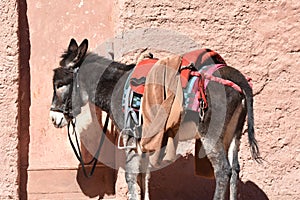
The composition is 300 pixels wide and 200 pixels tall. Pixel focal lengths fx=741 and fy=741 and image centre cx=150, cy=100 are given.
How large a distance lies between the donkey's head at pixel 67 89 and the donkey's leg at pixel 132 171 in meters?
0.60

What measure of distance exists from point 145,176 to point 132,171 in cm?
43

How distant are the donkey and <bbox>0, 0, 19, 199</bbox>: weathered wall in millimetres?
664

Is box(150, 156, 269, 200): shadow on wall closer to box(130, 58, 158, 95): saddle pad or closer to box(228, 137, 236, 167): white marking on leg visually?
box(228, 137, 236, 167): white marking on leg

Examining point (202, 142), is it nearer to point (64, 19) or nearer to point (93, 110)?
point (93, 110)

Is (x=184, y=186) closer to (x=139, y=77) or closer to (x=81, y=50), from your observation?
(x=139, y=77)

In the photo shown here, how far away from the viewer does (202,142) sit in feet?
17.9

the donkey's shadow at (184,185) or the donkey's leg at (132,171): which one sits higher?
the donkey's leg at (132,171)

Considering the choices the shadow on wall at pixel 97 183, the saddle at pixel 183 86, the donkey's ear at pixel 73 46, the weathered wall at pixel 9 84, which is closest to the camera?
the saddle at pixel 183 86

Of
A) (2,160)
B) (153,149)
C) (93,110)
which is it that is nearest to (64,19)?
(93,110)

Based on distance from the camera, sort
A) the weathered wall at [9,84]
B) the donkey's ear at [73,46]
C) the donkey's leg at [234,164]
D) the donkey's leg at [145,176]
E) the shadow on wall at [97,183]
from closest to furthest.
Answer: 1. the donkey's leg at [234,164]
2. the donkey's leg at [145,176]
3. the donkey's ear at [73,46]
4. the weathered wall at [9,84]
5. the shadow on wall at [97,183]

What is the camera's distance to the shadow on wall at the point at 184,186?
20.8ft

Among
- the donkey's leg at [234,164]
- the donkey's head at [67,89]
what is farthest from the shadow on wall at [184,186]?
the donkey's head at [67,89]

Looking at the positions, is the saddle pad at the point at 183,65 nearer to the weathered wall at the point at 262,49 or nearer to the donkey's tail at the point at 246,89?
the donkey's tail at the point at 246,89

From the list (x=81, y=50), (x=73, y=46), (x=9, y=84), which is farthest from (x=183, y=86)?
(x=9, y=84)
